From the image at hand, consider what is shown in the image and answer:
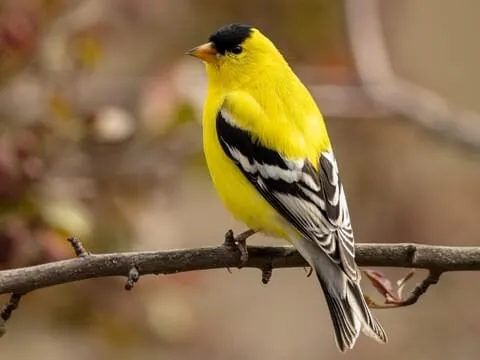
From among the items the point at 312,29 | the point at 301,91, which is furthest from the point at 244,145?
the point at 312,29

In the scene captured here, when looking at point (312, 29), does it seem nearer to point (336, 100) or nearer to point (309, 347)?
point (336, 100)

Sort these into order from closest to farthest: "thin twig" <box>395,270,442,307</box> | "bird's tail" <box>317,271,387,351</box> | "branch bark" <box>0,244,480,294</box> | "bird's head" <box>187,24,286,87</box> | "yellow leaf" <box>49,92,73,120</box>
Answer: "branch bark" <box>0,244,480,294</box> < "thin twig" <box>395,270,442,307</box> < "bird's tail" <box>317,271,387,351</box> < "bird's head" <box>187,24,286,87</box> < "yellow leaf" <box>49,92,73,120</box>

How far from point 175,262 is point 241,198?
63 cm

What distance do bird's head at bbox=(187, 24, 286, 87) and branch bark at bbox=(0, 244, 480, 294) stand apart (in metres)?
1.09

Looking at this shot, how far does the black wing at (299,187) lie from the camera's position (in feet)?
10.9

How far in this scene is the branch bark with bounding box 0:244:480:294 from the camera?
111 inches

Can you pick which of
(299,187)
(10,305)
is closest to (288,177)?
(299,187)

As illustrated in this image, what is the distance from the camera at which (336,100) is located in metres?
5.93

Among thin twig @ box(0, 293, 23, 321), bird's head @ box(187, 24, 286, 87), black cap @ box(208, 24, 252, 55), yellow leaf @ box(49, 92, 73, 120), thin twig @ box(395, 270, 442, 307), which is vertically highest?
black cap @ box(208, 24, 252, 55)

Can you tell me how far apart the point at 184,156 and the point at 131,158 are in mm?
251

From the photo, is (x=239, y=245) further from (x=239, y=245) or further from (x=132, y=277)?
(x=132, y=277)

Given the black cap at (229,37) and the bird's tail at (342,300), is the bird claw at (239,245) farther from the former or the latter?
the black cap at (229,37)

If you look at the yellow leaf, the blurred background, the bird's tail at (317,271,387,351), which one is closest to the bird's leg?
the bird's tail at (317,271,387,351)

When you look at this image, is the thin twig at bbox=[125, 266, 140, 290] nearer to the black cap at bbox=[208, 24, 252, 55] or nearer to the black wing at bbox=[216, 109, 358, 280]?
the black wing at bbox=[216, 109, 358, 280]
